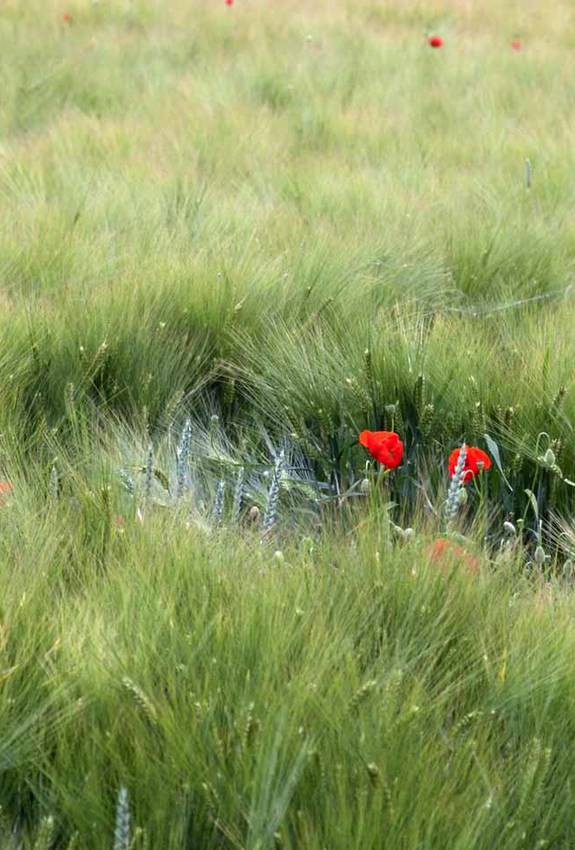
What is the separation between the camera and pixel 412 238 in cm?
225

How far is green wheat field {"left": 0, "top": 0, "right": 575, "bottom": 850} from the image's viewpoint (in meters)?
0.82

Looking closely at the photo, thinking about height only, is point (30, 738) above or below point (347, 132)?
above

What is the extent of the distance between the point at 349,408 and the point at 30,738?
793 millimetres

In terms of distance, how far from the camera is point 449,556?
1062mm

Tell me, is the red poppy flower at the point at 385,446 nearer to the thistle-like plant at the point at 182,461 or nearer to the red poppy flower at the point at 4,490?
the thistle-like plant at the point at 182,461

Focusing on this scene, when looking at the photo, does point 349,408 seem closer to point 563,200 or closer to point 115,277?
point 115,277

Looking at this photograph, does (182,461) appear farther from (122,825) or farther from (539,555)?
(122,825)

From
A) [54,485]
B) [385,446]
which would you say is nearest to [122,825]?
[54,485]

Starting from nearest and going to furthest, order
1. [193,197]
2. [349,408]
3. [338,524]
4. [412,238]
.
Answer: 1. [338,524]
2. [349,408]
3. [412,238]
4. [193,197]

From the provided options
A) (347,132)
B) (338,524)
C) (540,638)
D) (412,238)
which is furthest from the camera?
(347,132)

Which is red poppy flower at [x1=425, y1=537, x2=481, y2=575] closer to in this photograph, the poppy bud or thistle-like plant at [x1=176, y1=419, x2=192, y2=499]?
the poppy bud

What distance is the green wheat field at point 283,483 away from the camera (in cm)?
82

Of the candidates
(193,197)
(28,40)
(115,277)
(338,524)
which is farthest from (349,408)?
(28,40)

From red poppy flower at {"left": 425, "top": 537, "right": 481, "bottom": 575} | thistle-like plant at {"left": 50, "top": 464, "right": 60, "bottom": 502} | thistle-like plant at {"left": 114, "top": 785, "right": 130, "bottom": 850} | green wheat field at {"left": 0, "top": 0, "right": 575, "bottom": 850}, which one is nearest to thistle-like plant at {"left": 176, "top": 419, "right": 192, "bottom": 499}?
green wheat field at {"left": 0, "top": 0, "right": 575, "bottom": 850}
